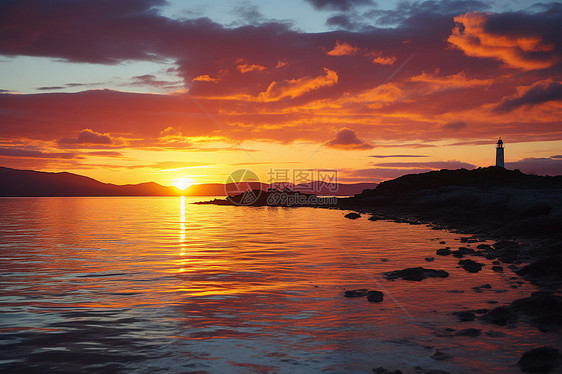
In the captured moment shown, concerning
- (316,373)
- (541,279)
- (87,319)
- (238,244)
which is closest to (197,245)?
(238,244)

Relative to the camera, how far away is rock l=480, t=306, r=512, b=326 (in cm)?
955

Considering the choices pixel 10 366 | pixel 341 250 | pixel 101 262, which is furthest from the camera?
pixel 341 250

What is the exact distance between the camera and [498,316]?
9680 mm

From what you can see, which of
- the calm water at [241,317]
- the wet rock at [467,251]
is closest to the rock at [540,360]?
the calm water at [241,317]

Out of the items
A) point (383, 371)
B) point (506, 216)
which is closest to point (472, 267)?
point (383, 371)

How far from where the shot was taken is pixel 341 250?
23844mm

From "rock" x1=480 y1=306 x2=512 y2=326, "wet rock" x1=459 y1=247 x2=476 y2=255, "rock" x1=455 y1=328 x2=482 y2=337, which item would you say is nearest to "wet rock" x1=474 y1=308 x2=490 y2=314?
"rock" x1=480 y1=306 x2=512 y2=326

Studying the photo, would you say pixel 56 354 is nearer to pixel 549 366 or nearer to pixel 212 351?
pixel 212 351

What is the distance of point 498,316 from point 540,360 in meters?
2.66

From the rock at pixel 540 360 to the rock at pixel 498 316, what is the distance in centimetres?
225

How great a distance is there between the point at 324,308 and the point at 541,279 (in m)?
7.91

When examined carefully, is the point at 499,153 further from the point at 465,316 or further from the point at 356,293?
the point at 465,316

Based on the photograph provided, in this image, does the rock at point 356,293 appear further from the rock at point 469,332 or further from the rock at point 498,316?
the rock at point 469,332

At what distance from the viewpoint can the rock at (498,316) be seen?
9.55 m
